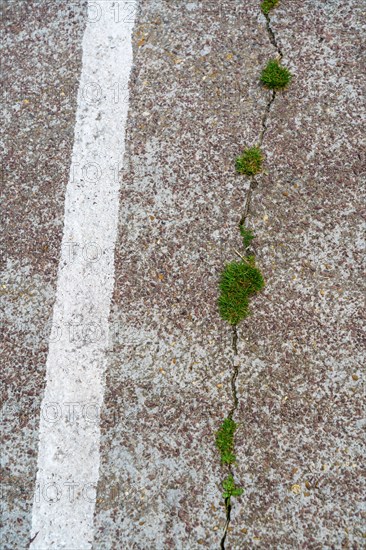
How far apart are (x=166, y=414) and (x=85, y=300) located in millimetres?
691

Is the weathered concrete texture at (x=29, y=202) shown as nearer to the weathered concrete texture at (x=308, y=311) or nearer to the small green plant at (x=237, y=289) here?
the small green plant at (x=237, y=289)

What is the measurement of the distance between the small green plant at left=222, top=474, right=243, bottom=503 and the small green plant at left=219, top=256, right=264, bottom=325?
73 cm

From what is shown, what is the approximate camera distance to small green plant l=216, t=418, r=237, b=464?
7.70 ft

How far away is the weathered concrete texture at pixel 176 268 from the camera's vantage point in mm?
2332

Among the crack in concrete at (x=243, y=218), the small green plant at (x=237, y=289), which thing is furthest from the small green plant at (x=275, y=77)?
the small green plant at (x=237, y=289)

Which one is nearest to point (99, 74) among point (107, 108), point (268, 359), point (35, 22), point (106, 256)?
point (107, 108)

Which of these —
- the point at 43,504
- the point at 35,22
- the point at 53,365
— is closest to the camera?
the point at 43,504

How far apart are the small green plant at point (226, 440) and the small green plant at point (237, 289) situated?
0.48 meters

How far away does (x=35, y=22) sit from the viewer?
305 centimetres

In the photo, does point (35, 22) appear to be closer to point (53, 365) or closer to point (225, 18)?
point (225, 18)

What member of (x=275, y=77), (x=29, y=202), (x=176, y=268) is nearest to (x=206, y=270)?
(x=176, y=268)

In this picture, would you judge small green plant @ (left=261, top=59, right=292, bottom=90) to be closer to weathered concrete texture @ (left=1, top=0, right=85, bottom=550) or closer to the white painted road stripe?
the white painted road stripe

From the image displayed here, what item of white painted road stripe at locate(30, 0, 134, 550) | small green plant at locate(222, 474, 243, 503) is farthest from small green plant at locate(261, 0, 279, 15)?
small green plant at locate(222, 474, 243, 503)

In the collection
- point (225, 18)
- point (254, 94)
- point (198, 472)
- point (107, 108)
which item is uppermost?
point (225, 18)
